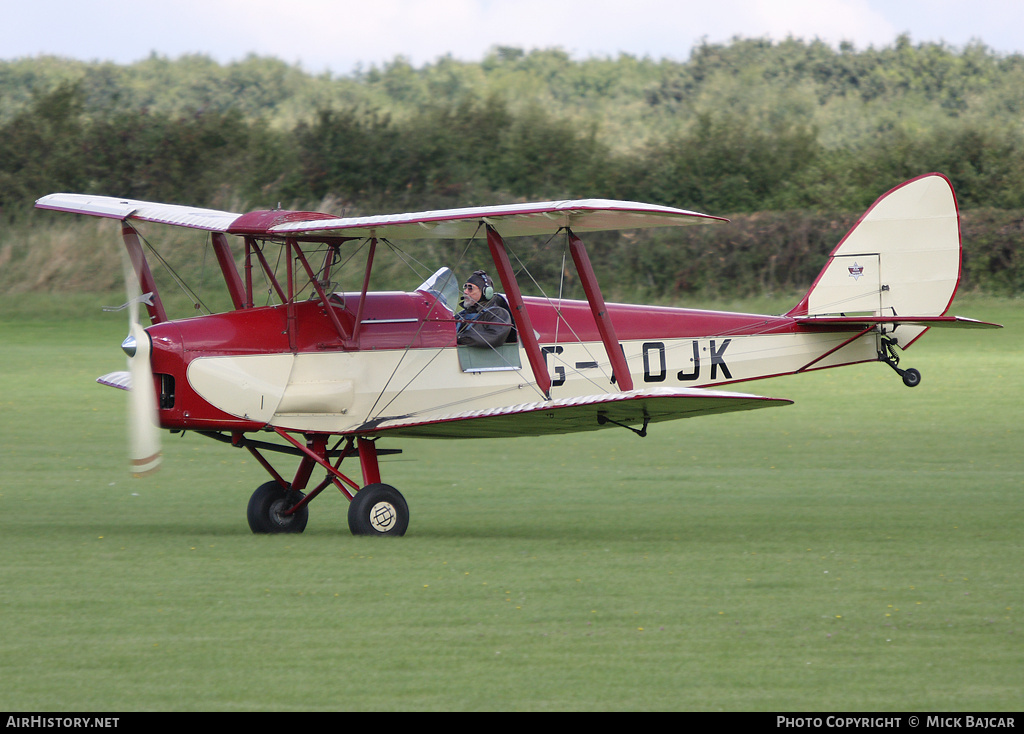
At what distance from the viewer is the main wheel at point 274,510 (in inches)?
395

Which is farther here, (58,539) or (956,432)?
(956,432)

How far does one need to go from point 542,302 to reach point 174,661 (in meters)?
5.60

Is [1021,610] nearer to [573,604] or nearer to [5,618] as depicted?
[573,604]

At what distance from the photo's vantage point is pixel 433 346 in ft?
33.8

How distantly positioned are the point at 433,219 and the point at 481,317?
162 centimetres

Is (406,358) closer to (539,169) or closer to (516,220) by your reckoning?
(516,220)

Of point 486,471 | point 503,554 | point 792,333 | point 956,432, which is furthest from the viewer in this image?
point 956,432

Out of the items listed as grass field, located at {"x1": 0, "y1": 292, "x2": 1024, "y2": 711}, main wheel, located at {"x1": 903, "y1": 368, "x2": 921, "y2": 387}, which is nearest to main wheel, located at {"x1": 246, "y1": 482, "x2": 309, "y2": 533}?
grass field, located at {"x1": 0, "y1": 292, "x2": 1024, "y2": 711}

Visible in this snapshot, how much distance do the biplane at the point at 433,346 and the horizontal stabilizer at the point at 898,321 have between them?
0.08ft

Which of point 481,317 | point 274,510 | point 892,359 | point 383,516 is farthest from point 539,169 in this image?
point 383,516

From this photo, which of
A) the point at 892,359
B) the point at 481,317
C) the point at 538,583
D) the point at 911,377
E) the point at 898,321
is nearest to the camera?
the point at 538,583

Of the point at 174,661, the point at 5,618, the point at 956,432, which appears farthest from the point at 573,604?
the point at 956,432

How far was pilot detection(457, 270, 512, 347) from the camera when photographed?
34.1 ft

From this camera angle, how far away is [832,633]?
257 inches
